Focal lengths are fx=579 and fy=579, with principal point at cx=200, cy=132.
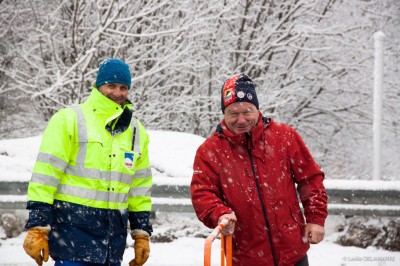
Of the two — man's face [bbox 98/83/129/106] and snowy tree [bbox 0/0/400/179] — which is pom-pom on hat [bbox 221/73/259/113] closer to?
man's face [bbox 98/83/129/106]

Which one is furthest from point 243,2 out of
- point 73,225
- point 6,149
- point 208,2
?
point 73,225

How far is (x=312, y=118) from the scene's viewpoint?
41.2 feet

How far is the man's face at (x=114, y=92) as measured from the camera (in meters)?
3.48

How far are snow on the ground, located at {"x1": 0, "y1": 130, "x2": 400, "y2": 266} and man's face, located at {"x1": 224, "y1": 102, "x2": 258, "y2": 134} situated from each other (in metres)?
2.58

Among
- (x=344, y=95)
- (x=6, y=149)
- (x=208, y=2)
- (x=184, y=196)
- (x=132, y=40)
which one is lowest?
(x=184, y=196)

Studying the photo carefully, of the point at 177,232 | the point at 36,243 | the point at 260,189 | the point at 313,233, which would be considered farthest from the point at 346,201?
the point at 36,243

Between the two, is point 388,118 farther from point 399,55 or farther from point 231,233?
point 231,233

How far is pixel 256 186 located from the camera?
9.98ft

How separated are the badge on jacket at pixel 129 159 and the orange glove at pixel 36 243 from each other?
601 mm

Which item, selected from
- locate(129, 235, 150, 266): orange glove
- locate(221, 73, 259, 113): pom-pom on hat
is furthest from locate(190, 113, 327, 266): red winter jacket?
locate(129, 235, 150, 266): orange glove

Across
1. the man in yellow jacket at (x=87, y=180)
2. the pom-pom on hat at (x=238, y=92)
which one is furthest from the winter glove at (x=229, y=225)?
the man in yellow jacket at (x=87, y=180)

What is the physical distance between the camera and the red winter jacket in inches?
118

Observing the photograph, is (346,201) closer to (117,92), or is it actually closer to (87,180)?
(117,92)

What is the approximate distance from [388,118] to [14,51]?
7731mm
